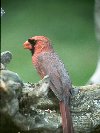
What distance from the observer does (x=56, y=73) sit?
4.96 metres

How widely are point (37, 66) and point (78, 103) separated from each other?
792 millimetres

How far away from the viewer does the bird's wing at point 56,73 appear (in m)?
4.78

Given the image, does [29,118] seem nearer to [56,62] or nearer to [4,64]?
[4,64]

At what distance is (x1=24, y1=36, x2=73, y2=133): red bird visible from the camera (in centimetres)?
446

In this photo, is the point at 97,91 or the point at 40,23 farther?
the point at 40,23

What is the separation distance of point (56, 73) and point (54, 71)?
4 centimetres

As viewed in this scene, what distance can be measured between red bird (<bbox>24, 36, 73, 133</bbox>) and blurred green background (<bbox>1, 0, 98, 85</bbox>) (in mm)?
5686

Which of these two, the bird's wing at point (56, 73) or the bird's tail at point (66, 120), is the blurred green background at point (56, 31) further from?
the bird's tail at point (66, 120)

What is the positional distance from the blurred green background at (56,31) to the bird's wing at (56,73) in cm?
584

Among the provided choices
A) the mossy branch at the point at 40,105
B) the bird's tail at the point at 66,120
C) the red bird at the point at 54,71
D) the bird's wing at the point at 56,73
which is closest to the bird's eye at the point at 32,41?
the red bird at the point at 54,71

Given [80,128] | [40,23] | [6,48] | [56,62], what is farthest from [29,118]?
[40,23]

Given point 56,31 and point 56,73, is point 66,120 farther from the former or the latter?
point 56,31

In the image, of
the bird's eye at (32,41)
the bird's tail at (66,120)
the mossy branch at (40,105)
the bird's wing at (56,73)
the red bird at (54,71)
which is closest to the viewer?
the mossy branch at (40,105)

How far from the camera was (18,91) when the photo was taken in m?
3.96
